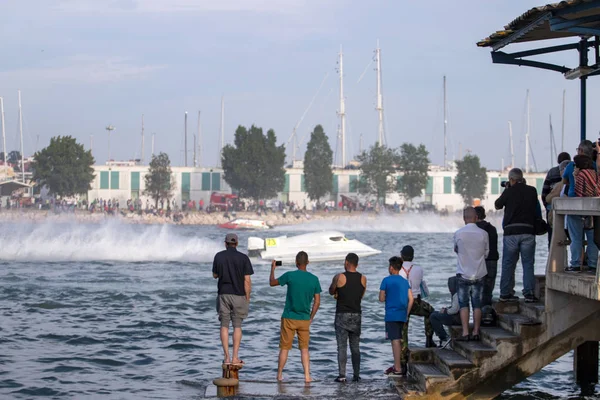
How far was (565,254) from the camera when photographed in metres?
12.3

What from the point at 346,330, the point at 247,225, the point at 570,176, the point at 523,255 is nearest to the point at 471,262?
the point at 523,255

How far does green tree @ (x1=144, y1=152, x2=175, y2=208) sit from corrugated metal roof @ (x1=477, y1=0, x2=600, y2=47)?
106m

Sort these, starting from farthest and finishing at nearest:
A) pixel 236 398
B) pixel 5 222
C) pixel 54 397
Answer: pixel 5 222
pixel 54 397
pixel 236 398

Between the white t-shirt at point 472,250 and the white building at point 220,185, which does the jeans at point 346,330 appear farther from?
the white building at point 220,185

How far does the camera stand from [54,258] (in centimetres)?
5119

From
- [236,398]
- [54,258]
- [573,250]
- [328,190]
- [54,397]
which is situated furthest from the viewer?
[328,190]

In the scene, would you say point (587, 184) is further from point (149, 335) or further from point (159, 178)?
point (159, 178)

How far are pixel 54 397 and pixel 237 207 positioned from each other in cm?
10898

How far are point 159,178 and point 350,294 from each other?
10746 centimetres

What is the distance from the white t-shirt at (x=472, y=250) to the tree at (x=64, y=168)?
351 ft

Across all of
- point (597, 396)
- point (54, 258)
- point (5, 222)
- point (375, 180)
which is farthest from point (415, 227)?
point (597, 396)

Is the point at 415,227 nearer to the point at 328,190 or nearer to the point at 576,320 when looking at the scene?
the point at 328,190

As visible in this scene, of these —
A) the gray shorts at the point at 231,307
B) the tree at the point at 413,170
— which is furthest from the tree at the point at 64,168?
the gray shorts at the point at 231,307

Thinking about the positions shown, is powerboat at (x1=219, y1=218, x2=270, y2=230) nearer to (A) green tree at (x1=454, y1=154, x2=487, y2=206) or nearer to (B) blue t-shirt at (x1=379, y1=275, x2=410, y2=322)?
(A) green tree at (x1=454, y1=154, x2=487, y2=206)
